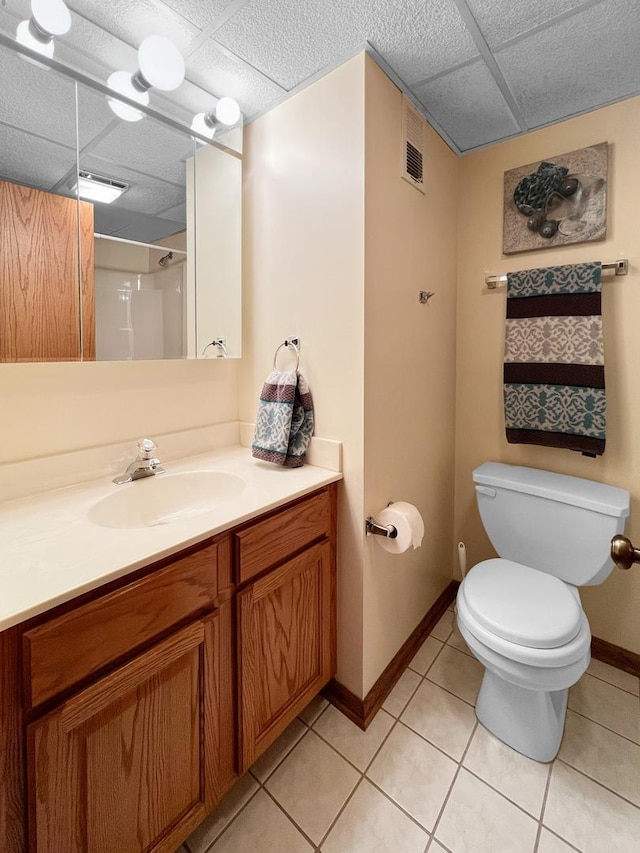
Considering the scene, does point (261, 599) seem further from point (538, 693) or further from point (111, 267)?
point (111, 267)

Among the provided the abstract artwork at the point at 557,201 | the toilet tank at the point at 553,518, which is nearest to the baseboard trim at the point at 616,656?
the toilet tank at the point at 553,518

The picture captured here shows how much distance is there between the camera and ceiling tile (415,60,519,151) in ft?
4.49

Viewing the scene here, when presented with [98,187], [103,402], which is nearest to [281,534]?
[103,402]

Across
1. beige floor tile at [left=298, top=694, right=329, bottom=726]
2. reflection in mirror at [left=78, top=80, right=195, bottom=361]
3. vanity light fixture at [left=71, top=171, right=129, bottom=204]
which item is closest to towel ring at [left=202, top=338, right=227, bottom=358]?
reflection in mirror at [left=78, top=80, right=195, bottom=361]

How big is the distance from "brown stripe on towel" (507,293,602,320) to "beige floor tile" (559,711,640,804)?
1.47m

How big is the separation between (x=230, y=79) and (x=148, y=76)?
274mm

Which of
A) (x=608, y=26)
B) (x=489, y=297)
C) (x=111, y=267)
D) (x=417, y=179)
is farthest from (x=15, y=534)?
(x=608, y=26)

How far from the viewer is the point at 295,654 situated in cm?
130

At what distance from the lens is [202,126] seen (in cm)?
146

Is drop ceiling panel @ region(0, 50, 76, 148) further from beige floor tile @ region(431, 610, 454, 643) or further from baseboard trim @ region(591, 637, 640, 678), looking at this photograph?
baseboard trim @ region(591, 637, 640, 678)

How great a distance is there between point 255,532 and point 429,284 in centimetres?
121

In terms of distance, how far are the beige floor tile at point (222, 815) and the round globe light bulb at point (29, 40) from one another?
2.12 meters

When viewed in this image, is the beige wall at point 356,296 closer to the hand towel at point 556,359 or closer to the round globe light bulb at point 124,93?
the hand towel at point 556,359

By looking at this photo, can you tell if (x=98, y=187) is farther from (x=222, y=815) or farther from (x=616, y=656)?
(x=616, y=656)
